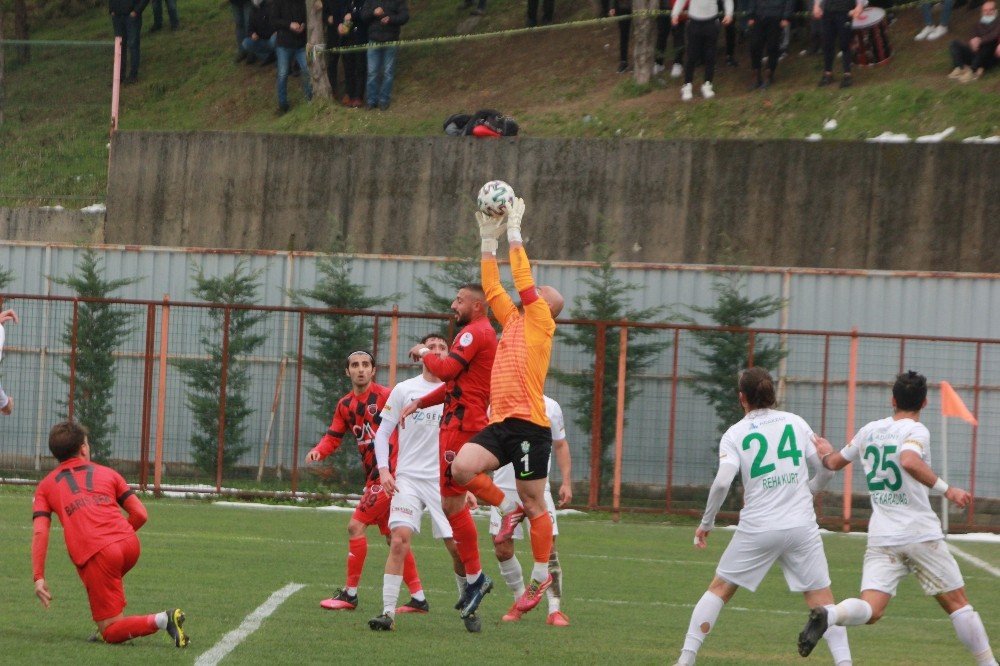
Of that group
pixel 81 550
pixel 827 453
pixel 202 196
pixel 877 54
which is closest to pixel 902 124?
pixel 877 54

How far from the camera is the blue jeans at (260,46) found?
2875 cm

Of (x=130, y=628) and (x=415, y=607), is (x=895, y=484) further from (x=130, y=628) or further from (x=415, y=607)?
(x=130, y=628)

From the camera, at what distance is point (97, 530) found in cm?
744

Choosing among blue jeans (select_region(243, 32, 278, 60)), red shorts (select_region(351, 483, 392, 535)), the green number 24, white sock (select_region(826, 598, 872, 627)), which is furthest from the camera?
blue jeans (select_region(243, 32, 278, 60))

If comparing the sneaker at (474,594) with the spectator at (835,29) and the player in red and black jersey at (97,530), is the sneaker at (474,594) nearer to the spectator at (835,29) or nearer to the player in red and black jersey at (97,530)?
the player in red and black jersey at (97,530)

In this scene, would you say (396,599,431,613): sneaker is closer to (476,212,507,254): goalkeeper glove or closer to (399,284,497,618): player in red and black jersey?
(399,284,497,618): player in red and black jersey

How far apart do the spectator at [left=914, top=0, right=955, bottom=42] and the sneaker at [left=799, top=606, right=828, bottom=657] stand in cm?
1905

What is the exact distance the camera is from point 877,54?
78.0ft

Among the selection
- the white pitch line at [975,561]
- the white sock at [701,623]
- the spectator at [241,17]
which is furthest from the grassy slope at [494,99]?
the white sock at [701,623]

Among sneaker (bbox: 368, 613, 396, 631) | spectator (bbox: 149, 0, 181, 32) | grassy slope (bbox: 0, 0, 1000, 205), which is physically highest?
spectator (bbox: 149, 0, 181, 32)

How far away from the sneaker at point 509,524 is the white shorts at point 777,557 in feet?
6.82

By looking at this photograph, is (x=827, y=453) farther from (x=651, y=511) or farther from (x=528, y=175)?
(x=528, y=175)

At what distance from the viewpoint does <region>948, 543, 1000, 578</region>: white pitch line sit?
518 inches

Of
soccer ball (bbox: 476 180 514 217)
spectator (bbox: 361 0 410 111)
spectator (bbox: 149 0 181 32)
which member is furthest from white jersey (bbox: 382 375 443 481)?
spectator (bbox: 149 0 181 32)
